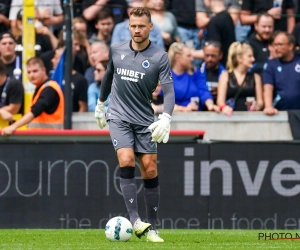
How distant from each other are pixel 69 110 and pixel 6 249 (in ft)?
19.0

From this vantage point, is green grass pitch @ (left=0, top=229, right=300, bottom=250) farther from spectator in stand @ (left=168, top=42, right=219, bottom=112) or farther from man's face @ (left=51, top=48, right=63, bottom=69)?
man's face @ (left=51, top=48, right=63, bottom=69)

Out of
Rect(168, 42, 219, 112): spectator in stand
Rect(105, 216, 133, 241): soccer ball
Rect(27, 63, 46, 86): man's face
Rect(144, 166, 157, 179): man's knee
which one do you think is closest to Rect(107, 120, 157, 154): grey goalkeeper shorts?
Rect(144, 166, 157, 179): man's knee

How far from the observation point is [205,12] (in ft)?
45.9

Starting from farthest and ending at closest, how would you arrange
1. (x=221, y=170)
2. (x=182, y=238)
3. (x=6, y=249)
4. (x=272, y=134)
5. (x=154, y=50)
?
(x=272, y=134)
(x=221, y=170)
(x=182, y=238)
(x=154, y=50)
(x=6, y=249)

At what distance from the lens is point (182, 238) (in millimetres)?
8883

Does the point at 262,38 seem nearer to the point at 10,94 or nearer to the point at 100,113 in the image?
the point at 10,94

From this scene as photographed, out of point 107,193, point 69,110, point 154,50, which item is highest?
point 154,50

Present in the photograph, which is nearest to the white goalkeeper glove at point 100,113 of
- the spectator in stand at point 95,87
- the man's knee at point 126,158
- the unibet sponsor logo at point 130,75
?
the unibet sponsor logo at point 130,75

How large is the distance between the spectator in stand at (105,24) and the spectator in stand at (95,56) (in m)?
0.15

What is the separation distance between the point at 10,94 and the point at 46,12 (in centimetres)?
162

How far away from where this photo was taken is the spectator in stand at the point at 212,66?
13594 mm

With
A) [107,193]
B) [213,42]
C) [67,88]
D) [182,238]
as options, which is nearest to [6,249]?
[182,238]

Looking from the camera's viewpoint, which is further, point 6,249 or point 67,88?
point 67,88

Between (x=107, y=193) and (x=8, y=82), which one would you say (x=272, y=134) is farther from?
(x=8, y=82)
